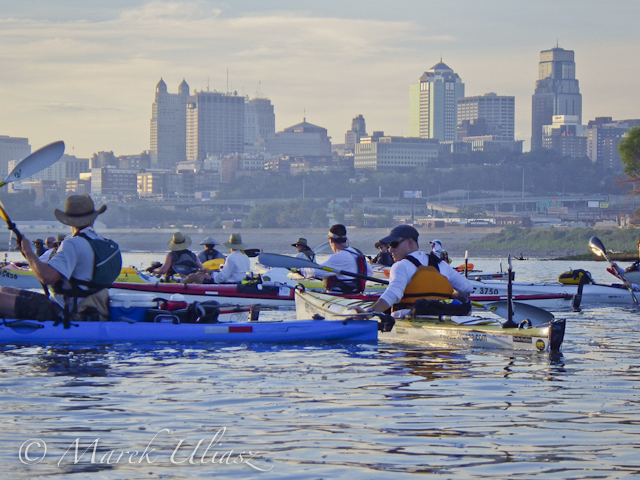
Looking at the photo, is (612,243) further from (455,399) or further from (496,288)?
(455,399)

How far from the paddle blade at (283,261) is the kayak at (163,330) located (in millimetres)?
1848

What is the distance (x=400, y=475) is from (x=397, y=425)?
1415 millimetres

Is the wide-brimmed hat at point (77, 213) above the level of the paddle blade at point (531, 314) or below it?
above

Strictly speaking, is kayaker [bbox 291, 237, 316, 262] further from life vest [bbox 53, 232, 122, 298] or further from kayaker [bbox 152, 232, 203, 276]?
life vest [bbox 53, 232, 122, 298]

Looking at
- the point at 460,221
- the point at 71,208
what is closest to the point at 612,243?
the point at 460,221

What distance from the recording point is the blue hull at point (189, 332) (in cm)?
1183

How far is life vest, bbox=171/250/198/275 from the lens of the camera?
69.1 feet

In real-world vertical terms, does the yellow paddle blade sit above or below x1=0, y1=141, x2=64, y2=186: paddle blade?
below

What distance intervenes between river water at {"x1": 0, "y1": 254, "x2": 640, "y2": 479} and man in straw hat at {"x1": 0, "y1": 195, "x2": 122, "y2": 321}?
24.4 inches

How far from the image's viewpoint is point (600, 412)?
27.3 feet

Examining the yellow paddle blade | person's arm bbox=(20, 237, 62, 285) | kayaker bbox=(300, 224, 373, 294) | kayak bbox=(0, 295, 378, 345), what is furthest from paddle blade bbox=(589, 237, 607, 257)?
person's arm bbox=(20, 237, 62, 285)

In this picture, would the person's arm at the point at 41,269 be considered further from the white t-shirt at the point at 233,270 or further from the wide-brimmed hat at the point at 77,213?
the white t-shirt at the point at 233,270

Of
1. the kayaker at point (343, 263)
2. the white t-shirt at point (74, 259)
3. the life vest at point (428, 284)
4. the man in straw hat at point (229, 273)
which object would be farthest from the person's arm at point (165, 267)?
the life vest at point (428, 284)

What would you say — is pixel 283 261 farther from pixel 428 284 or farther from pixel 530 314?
pixel 530 314
